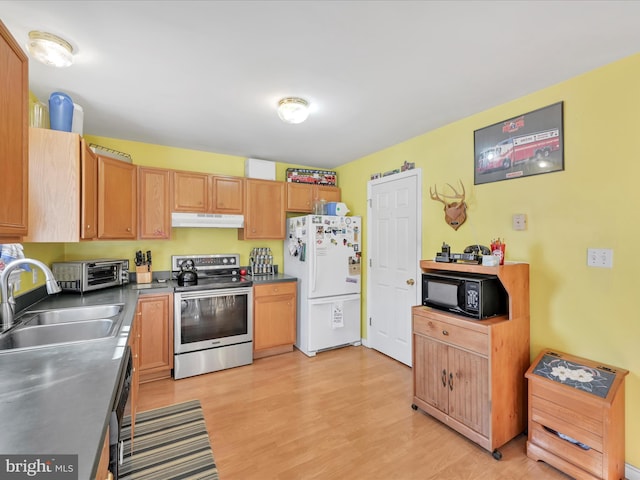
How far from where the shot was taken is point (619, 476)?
1.69 m

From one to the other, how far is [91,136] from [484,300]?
395 centimetres

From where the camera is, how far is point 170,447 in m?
1.98

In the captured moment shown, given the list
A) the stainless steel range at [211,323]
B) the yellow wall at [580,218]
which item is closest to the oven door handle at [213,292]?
the stainless steel range at [211,323]

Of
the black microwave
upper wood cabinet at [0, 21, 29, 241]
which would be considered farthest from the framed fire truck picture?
upper wood cabinet at [0, 21, 29, 241]

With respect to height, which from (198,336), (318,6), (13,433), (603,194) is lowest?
(198,336)

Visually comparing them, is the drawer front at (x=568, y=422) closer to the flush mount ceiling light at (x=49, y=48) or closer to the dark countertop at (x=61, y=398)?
the dark countertop at (x=61, y=398)

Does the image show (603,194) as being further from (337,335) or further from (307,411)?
(337,335)

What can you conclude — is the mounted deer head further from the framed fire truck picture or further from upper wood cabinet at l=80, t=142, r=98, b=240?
upper wood cabinet at l=80, t=142, r=98, b=240

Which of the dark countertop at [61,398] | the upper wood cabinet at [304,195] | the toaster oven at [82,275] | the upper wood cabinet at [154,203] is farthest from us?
the upper wood cabinet at [304,195]

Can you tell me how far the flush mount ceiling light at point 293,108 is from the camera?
2234 mm

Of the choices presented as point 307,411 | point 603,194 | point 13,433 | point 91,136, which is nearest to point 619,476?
point 603,194

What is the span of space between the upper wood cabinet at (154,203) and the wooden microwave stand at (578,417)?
345 cm

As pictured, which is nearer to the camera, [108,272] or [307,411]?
[307,411]

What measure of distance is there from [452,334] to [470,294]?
0.33 m
